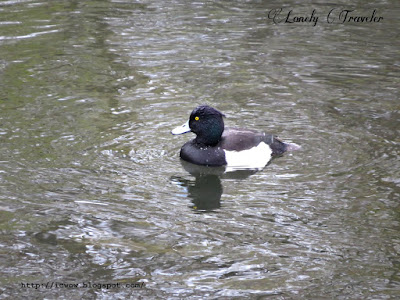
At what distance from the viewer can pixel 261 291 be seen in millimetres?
5668

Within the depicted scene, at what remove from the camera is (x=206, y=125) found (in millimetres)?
8727

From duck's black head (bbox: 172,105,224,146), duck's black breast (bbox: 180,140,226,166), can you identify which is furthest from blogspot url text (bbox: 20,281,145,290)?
duck's black head (bbox: 172,105,224,146)

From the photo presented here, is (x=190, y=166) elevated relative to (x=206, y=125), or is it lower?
lower

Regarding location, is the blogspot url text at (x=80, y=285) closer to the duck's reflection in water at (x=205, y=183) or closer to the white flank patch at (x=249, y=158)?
the duck's reflection in water at (x=205, y=183)

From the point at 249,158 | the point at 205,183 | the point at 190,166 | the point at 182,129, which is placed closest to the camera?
the point at 205,183

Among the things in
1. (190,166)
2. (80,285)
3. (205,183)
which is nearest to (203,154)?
(190,166)

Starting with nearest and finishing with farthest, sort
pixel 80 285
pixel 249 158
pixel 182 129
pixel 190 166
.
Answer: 1. pixel 80 285
2. pixel 190 166
3. pixel 249 158
4. pixel 182 129

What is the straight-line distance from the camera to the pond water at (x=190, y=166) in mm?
5980

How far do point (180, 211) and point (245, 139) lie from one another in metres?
1.88

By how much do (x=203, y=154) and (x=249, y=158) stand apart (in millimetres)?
587

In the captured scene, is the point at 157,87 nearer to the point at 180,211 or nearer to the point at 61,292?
the point at 180,211

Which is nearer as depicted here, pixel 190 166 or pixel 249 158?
pixel 190 166

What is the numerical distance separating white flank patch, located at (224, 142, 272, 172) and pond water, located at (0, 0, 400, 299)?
6.0 inches

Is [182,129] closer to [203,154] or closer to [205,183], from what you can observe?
[203,154]
